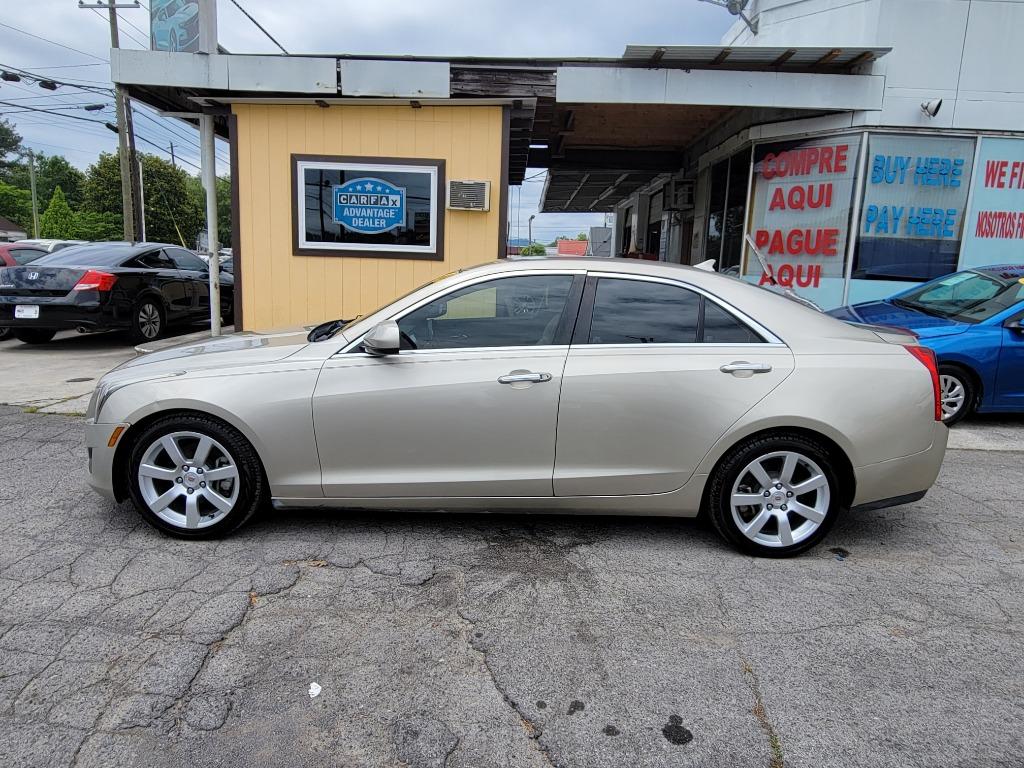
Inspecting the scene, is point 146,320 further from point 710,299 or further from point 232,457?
point 710,299

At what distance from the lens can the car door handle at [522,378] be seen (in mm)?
3469

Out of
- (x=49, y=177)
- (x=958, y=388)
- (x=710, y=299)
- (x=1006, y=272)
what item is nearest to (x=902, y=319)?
(x=958, y=388)

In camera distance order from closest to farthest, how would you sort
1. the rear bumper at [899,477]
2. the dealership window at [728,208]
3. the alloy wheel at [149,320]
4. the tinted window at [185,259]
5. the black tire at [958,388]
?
1. the rear bumper at [899,477]
2. the black tire at [958,388]
3. the alloy wheel at [149,320]
4. the dealership window at [728,208]
5. the tinted window at [185,259]

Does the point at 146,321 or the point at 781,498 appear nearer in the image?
the point at 781,498

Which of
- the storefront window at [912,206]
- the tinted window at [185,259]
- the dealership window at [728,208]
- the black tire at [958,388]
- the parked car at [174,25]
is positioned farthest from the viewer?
the tinted window at [185,259]

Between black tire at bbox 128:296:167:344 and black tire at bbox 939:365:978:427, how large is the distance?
975 cm

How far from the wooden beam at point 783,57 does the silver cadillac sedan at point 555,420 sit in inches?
201

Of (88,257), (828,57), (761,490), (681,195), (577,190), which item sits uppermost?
(828,57)

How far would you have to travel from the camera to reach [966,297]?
6.84m

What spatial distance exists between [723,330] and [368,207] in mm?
5253

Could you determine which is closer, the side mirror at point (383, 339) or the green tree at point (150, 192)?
the side mirror at point (383, 339)

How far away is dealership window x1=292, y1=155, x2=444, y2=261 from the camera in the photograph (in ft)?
25.3

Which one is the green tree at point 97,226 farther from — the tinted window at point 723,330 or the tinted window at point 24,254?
the tinted window at point 723,330

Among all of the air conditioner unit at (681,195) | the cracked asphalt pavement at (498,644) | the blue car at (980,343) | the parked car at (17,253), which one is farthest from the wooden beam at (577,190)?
the cracked asphalt pavement at (498,644)
